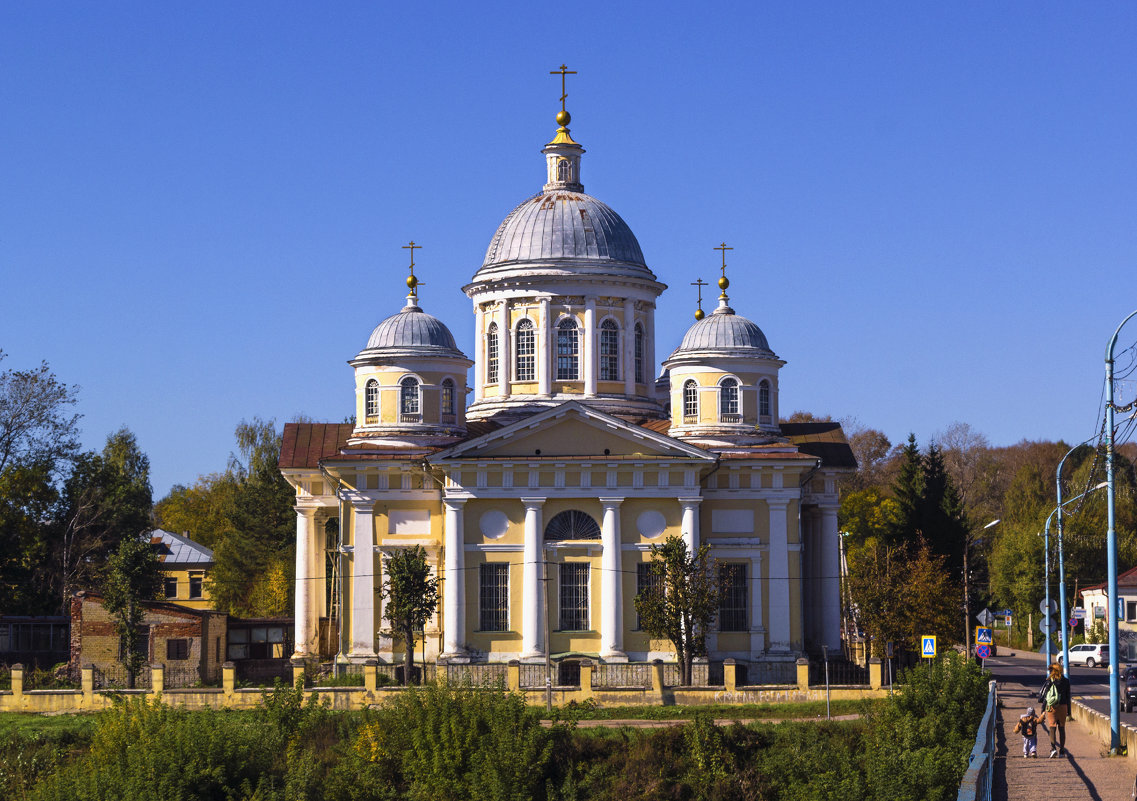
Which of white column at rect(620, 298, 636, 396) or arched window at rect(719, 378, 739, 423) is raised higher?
white column at rect(620, 298, 636, 396)

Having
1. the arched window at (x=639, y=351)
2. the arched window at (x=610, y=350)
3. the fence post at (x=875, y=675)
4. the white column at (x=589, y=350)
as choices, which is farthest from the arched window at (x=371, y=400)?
the fence post at (x=875, y=675)

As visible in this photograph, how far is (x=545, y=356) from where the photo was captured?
194 feet

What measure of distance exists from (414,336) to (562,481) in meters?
7.55

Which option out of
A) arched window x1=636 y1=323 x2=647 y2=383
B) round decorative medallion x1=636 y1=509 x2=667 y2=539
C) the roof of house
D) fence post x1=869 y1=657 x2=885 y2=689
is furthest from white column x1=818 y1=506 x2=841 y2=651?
the roof of house

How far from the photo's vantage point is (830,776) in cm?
3141

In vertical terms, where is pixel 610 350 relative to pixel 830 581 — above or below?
above

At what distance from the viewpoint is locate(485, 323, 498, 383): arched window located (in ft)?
199

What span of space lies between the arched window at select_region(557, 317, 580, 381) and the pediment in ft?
20.9

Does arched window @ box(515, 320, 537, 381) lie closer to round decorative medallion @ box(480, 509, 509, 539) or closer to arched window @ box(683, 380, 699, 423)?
arched window @ box(683, 380, 699, 423)

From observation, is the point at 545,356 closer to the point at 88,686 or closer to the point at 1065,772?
the point at 88,686

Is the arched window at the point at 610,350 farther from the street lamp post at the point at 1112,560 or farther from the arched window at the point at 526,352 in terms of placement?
the street lamp post at the point at 1112,560

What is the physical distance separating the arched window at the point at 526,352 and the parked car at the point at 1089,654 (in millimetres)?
30434

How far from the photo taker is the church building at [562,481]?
52.9 metres

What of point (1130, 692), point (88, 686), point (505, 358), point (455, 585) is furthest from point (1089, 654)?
point (88, 686)
